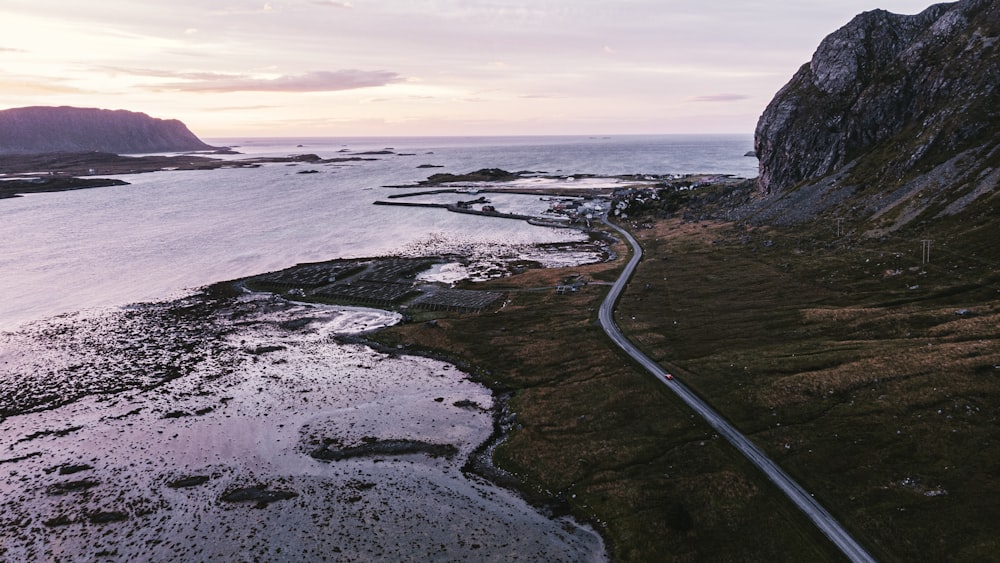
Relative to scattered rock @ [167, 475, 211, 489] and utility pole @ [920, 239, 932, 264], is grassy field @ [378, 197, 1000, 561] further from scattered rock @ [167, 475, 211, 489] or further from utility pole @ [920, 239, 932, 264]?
scattered rock @ [167, 475, 211, 489]

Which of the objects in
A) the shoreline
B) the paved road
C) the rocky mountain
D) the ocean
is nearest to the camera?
the paved road

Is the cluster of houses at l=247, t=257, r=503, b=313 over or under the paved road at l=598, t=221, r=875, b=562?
over

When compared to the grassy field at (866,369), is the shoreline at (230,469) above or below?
below

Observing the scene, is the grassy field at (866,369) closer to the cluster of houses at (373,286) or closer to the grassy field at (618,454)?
the grassy field at (618,454)

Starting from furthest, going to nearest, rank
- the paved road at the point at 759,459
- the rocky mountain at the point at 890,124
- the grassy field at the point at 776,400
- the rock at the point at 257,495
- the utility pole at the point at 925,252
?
1. the rocky mountain at the point at 890,124
2. the utility pole at the point at 925,252
3. the rock at the point at 257,495
4. the grassy field at the point at 776,400
5. the paved road at the point at 759,459

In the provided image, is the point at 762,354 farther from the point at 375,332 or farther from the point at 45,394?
the point at 45,394

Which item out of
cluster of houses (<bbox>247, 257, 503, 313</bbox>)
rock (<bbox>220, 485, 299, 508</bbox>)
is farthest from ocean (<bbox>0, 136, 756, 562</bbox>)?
cluster of houses (<bbox>247, 257, 503, 313</bbox>)

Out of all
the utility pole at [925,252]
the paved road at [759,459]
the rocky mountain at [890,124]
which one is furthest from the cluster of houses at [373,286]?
the rocky mountain at [890,124]
